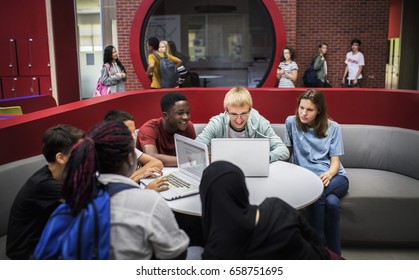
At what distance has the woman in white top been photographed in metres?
6.73

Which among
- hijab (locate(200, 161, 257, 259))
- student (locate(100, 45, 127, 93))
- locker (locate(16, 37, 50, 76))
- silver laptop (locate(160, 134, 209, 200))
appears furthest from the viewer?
locker (locate(16, 37, 50, 76))

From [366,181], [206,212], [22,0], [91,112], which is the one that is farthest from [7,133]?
[22,0]

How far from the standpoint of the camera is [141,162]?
269 cm

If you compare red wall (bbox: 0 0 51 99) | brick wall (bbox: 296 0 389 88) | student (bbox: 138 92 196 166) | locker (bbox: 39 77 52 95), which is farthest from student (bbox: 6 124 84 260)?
brick wall (bbox: 296 0 389 88)

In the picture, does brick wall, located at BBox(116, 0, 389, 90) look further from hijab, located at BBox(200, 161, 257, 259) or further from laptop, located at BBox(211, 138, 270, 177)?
hijab, located at BBox(200, 161, 257, 259)

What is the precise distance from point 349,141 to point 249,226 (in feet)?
8.01

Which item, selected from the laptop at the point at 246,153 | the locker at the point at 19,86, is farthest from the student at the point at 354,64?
the laptop at the point at 246,153

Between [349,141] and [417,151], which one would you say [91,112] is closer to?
[349,141]

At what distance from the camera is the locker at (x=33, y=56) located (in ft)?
23.0

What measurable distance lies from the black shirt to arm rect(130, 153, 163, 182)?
2.25 ft

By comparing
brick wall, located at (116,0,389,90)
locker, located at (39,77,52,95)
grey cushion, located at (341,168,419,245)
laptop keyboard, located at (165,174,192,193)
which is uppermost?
brick wall, located at (116,0,389,90)

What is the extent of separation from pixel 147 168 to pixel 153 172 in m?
0.05

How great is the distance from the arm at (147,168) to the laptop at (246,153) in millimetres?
411

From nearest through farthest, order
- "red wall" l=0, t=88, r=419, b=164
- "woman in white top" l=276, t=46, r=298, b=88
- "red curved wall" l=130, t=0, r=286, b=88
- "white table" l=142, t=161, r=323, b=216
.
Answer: "white table" l=142, t=161, r=323, b=216, "red wall" l=0, t=88, r=419, b=164, "woman in white top" l=276, t=46, r=298, b=88, "red curved wall" l=130, t=0, r=286, b=88
